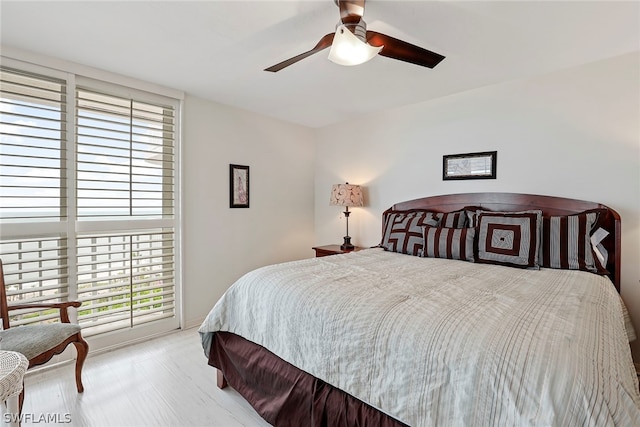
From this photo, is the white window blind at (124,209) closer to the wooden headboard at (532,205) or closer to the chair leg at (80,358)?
the chair leg at (80,358)

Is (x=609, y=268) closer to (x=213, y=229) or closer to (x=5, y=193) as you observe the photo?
(x=213, y=229)

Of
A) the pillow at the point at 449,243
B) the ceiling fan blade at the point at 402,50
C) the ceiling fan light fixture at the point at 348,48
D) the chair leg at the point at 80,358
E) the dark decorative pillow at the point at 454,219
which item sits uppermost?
the ceiling fan blade at the point at 402,50

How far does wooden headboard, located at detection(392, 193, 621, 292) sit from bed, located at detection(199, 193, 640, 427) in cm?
1

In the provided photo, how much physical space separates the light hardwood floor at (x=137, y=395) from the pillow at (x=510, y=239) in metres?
1.94

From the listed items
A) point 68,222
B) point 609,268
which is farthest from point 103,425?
point 609,268

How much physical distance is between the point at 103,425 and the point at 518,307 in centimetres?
225

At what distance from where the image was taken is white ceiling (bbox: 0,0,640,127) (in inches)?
67.9

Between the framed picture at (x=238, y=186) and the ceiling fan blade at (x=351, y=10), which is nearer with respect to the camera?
the ceiling fan blade at (x=351, y=10)

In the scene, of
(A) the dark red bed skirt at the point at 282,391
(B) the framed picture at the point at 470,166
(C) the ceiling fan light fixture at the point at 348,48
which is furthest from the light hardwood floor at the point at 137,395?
(B) the framed picture at the point at 470,166

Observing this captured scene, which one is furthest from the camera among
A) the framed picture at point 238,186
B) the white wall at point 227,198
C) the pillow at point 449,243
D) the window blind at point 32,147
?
the framed picture at point 238,186

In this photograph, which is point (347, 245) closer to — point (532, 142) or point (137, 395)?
point (532, 142)

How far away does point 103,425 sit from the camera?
1.74 m

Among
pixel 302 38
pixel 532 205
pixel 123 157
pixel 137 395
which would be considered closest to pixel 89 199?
pixel 123 157

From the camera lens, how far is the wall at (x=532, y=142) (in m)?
2.25
